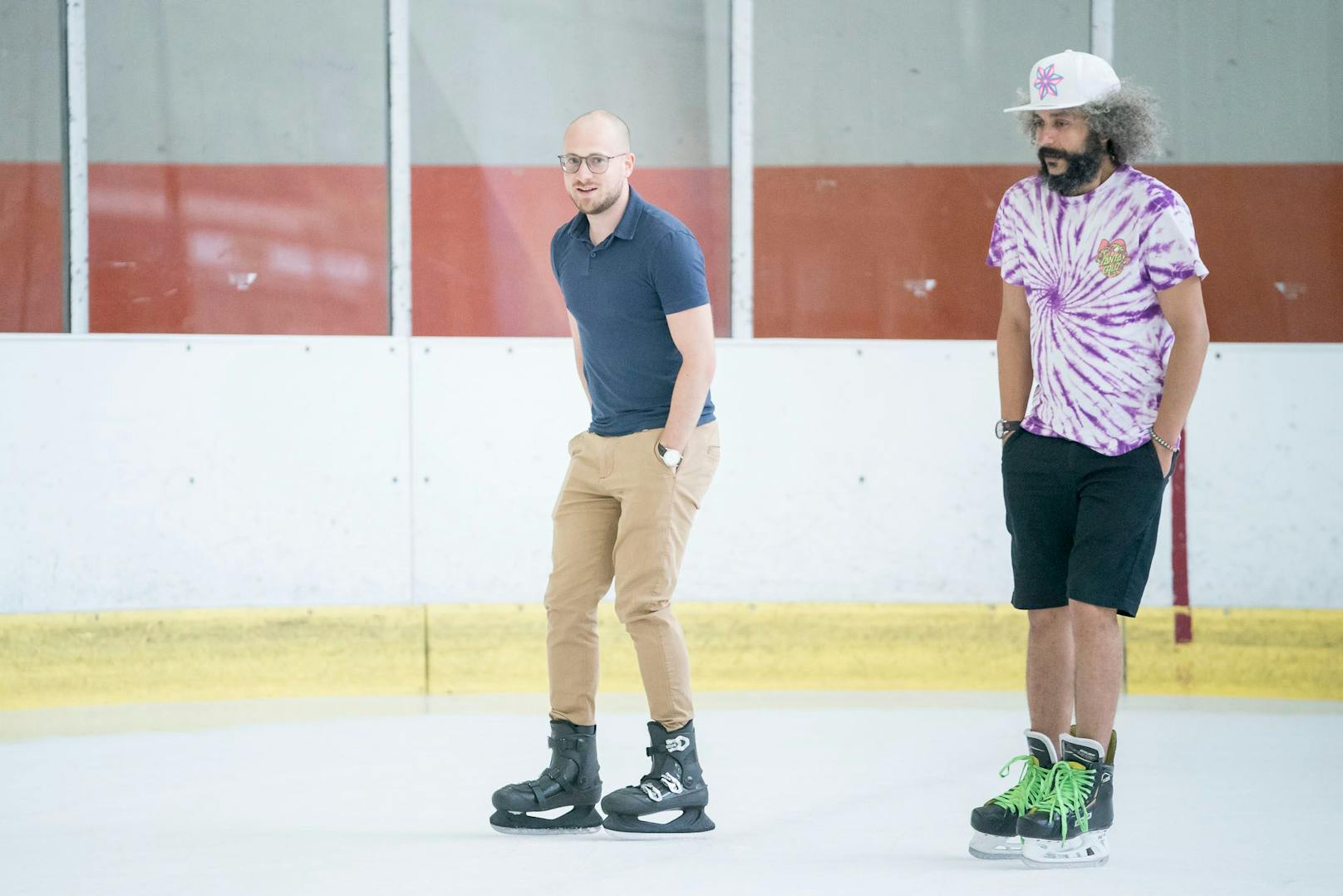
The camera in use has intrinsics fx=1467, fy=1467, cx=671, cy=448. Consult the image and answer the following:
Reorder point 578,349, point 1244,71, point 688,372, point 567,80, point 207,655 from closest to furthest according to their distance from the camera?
point 688,372 → point 578,349 → point 207,655 → point 1244,71 → point 567,80

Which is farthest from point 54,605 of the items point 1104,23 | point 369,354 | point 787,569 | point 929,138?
point 1104,23

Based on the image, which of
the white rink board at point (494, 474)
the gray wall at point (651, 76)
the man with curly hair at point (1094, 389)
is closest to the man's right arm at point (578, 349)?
the man with curly hair at point (1094, 389)

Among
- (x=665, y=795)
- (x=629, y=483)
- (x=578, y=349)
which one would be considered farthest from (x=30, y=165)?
(x=665, y=795)

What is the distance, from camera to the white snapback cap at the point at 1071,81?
Answer: 2707mm

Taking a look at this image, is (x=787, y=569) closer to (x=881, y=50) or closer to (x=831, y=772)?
(x=831, y=772)

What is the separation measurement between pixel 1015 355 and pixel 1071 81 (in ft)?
1.83

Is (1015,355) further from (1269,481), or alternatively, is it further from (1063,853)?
(1269,481)

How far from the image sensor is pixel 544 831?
9.78 feet

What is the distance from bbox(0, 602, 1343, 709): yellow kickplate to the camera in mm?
4422

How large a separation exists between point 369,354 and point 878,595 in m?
1.79

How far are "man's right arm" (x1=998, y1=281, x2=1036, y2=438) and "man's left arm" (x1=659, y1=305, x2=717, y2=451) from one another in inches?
23.5

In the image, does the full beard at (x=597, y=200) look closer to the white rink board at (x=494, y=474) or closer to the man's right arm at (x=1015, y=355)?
the man's right arm at (x=1015, y=355)

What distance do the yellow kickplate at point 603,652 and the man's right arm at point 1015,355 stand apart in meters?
1.72

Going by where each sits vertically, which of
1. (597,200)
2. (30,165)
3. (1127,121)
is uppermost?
(30,165)
